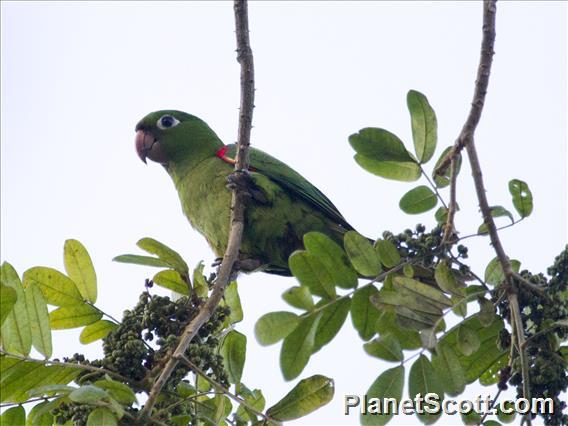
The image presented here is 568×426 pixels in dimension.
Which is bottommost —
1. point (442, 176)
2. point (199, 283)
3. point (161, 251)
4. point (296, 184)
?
point (199, 283)

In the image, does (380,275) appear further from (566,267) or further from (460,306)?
(566,267)

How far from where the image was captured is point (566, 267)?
2.76m

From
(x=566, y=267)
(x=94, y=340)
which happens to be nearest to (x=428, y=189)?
(x=566, y=267)

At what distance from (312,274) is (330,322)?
185mm

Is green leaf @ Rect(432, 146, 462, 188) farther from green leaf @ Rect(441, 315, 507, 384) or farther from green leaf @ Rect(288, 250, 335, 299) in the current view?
green leaf @ Rect(288, 250, 335, 299)

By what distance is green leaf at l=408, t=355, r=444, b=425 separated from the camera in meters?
2.64

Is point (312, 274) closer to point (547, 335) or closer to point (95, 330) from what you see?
point (547, 335)

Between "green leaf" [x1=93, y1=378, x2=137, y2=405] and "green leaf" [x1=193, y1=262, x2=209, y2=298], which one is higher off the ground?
"green leaf" [x1=193, y1=262, x2=209, y2=298]

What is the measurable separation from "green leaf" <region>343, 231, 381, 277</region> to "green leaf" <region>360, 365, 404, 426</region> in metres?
0.42

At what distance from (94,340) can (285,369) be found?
111 centimetres

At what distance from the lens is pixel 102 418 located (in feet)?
8.31

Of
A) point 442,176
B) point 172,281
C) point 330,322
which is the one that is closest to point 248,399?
point 172,281

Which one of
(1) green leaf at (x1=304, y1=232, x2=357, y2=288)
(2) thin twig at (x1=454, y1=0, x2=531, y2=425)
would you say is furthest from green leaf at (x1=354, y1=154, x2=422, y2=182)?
(1) green leaf at (x1=304, y1=232, x2=357, y2=288)

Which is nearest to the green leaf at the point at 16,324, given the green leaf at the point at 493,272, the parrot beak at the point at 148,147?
the green leaf at the point at 493,272
